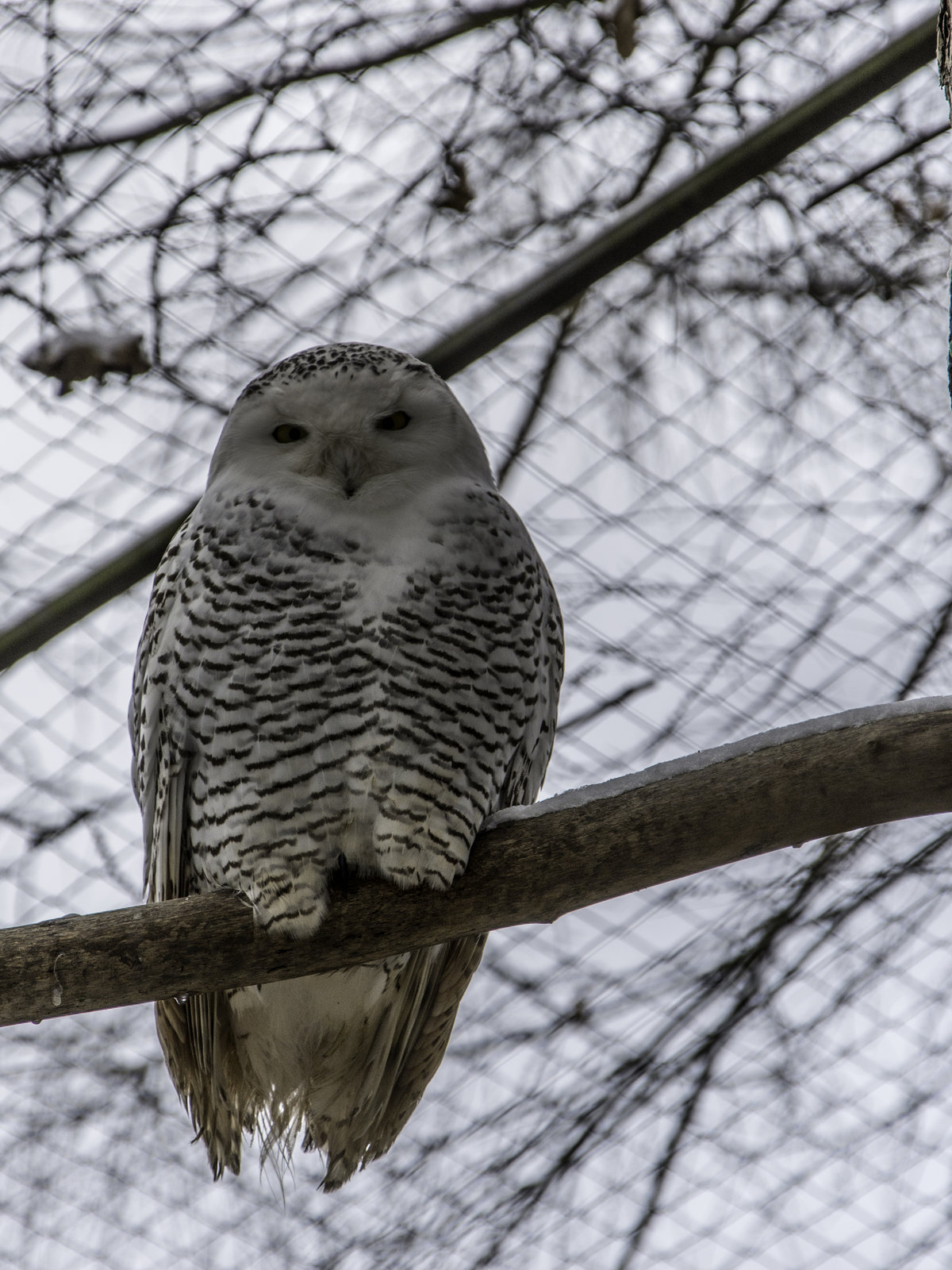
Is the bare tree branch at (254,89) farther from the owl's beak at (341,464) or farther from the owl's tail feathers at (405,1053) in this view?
the owl's tail feathers at (405,1053)

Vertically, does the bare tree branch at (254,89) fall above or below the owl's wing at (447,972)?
above

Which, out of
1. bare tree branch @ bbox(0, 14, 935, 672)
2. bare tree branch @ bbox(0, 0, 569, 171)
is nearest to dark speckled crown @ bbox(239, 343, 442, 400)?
bare tree branch @ bbox(0, 14, 935, 672)

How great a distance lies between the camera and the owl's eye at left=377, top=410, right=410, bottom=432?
195cm

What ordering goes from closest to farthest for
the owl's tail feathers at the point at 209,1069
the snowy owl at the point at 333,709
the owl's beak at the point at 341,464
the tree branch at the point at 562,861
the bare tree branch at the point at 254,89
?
the tree branch at the point at 562,861
the snowy owl at the point at 333,709
the owl's beak at the point at 341,464
the owl's tail feathers at the point at 209,1069
the bare tree branch at the point at 254,89

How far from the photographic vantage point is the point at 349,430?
6.29 ft

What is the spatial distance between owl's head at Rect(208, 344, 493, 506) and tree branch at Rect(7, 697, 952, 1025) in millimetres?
521

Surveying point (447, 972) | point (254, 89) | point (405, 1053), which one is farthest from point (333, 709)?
point (254, 89)

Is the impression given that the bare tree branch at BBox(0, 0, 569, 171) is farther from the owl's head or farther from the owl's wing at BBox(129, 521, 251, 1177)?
the owl's wing at BBox(129, 521, 251, 1177)

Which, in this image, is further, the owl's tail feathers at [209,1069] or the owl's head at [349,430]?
the owl's tail feathers at [209,1069]

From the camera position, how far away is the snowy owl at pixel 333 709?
178 centimetres

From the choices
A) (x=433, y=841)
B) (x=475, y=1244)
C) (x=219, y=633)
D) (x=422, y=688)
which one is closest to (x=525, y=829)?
(x=433, y=841)

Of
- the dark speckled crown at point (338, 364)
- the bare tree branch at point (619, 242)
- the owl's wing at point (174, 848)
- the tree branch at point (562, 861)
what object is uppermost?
the bare tree branch at point (619, 242)

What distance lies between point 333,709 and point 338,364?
52cm

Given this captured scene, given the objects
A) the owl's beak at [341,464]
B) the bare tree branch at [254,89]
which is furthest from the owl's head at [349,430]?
the bare tree branch at [254,89]
